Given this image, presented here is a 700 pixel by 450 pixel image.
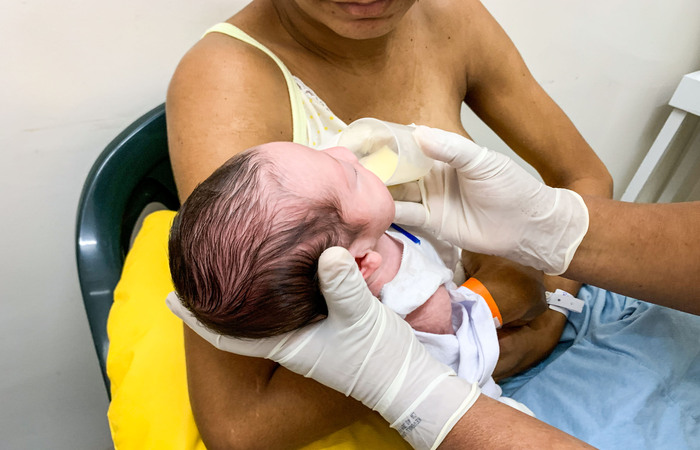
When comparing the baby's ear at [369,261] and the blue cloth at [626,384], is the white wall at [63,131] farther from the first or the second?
the blue cloth at [626,384]

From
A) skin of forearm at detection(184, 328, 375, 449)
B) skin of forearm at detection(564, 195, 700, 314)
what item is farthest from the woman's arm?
skin of forearm at detection(564, 195, 700, 314)

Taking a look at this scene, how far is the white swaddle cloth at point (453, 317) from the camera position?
0.85 meters

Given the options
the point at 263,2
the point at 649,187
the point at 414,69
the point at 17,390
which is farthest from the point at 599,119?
the point at 17,390

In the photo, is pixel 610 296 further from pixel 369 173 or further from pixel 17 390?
pixel 17 390

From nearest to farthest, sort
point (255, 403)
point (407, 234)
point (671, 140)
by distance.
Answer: point (255, 403)
point (407, 234)
point (671, 140)

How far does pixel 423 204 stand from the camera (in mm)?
1000

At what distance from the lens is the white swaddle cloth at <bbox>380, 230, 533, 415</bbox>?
2.77ft

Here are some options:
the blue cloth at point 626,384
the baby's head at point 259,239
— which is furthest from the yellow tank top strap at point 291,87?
the blue cloth at point 626,384

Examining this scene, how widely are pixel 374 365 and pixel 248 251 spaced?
0.87 ft

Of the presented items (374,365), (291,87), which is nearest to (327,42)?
(291,87)

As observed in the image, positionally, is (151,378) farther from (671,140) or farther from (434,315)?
(671,140)

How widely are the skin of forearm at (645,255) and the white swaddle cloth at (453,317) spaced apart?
0.82 ft

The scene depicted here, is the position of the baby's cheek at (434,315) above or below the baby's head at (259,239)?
below

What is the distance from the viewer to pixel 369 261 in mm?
786
